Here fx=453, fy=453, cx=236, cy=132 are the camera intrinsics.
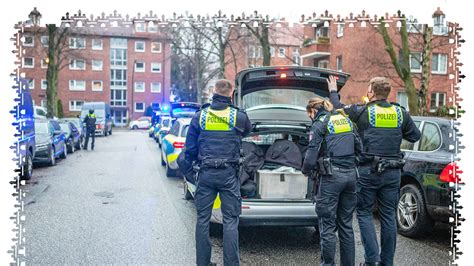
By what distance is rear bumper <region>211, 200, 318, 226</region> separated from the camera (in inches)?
207

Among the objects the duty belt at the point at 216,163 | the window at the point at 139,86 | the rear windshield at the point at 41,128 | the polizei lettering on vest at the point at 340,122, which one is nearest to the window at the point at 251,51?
the rear windshield at the point at 41,128

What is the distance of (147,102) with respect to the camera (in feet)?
210

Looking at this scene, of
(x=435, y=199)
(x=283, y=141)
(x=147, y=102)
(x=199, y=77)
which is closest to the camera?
(x=435, y=199)

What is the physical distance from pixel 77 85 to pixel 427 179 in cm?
6033

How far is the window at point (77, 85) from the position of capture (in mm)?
60594

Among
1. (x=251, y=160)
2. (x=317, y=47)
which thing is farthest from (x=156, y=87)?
(x=251, y=160)

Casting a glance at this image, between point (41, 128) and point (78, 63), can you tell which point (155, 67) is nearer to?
point (78, 63)

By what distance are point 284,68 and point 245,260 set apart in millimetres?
2493

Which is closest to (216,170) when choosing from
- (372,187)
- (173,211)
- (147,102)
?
(372,187)

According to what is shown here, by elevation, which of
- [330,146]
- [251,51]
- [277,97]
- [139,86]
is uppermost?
[251,51]

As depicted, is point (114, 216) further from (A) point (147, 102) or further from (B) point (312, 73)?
(A) point (147, 102)

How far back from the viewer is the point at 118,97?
208 feet

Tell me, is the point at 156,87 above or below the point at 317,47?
below

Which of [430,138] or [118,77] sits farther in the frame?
[118,77]
